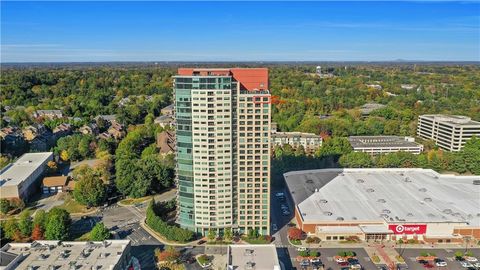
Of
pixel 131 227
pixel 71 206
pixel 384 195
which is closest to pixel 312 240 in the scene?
pixel 384 195

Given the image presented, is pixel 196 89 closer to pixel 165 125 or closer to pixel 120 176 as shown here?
pixel 120 176

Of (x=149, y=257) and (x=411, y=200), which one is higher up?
(x=411, y=200)

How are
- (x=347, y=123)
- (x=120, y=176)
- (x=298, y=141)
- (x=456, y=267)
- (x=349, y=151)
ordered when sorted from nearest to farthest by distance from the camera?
(x=456, y=267)
(x=120, y=176)
(x=349, y=151)
(x=298, y=141)
(x=347, y=123)

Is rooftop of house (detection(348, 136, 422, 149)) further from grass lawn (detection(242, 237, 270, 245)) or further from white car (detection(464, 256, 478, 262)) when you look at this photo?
grass lawn (detection(242, 237, 270, 245))

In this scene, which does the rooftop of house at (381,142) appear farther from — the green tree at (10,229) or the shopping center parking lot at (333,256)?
the green tree at (10,229)

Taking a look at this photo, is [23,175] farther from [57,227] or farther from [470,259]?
[470,259]

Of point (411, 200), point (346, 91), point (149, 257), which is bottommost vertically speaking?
point (149, 257)

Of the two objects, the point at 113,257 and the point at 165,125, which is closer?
the point at 113,257

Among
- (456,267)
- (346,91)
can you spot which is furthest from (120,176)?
(346,91)
